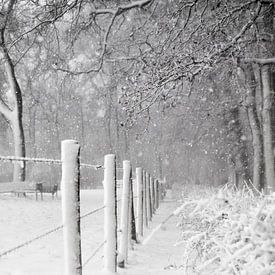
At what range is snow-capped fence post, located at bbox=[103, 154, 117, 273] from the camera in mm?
6016

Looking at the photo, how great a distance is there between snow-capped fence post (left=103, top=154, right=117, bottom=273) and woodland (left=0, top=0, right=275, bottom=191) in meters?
2.47

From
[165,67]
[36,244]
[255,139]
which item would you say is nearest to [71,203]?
[36,244]

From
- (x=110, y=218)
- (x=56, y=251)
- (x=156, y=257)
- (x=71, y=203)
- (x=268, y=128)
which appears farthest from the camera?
(x=268, y=128)

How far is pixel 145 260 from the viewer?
24.8 feet

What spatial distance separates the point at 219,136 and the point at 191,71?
19423 mm

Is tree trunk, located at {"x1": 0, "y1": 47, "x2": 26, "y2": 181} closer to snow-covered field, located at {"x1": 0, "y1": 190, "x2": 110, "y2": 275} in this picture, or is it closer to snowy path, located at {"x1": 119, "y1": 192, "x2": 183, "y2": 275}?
snow-covered field, located at {"x1": 0, "y1": 190, "x2": 110, "y2": 275}

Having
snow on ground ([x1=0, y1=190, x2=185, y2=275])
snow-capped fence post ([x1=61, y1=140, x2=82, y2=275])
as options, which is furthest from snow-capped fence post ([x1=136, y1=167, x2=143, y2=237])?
snow-capped fence post ([x1=61, y1=140, x2=82, y2=275])

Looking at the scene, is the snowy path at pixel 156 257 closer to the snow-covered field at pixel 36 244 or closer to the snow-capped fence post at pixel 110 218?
the snow-capped fence post at pixel 110 218

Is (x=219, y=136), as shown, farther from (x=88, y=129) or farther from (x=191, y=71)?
(x=88, y=129)

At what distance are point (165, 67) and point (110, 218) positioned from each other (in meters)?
4.12

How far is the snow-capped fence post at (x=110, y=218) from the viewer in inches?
237

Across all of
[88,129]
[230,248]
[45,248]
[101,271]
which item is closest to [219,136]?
[45,248]

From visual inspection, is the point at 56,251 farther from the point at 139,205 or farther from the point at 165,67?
the point at 165,67

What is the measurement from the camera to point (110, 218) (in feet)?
20.1
